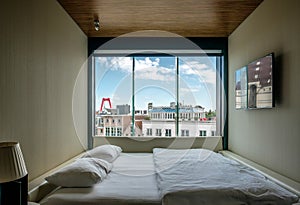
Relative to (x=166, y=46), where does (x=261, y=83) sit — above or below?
below

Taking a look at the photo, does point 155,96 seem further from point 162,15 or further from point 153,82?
point 162,15

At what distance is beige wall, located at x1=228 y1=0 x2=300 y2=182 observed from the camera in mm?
2311

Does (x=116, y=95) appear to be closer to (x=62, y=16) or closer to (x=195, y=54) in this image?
(x=195, y=54)

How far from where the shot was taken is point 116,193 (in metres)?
2.09

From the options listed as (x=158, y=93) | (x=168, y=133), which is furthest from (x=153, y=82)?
(x=168, y=133)

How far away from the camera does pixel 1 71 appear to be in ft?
6.10

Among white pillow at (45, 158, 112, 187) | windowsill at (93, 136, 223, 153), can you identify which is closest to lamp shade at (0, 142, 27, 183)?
white pillow at (45, 158, 112, 187)

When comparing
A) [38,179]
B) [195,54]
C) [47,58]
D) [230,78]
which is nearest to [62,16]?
[47,58]

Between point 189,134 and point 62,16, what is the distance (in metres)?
2.71

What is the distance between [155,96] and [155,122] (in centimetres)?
45

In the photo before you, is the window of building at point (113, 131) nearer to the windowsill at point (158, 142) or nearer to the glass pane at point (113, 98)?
the glass pane at point (113, 98)

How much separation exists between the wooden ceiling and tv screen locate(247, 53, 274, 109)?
2.37ft

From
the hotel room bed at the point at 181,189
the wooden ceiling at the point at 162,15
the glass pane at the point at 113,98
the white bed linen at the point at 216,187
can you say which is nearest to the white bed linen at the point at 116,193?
the hotel room bed at the point at 181,189

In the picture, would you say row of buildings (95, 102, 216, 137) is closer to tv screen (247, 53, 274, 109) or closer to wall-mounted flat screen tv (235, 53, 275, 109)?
wall-mounted flat screen tv (235, 53, 275, 109)
